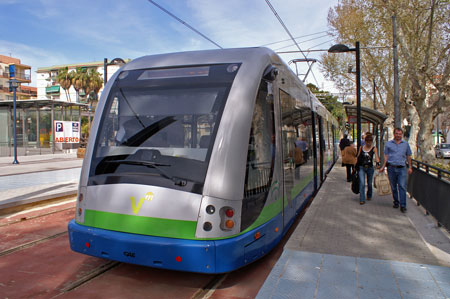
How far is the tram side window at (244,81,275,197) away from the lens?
4.32 m

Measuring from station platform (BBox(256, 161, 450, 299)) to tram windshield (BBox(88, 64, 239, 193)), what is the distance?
61.7 inches

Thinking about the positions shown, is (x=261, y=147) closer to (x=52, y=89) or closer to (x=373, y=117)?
(x=373, y=117)

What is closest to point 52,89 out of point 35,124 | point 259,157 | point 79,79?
point 79,79

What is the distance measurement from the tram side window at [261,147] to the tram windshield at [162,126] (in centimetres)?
48

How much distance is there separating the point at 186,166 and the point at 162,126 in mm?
655

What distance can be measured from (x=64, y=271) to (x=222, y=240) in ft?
7.11

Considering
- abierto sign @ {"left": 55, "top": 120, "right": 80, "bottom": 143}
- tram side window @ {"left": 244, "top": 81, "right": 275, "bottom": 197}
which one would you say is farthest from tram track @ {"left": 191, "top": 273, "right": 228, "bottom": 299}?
abierto sign @ {"left": 55, "top": 120, "right": 80, "bottom": 143}

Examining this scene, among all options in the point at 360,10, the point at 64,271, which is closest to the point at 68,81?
the point at 360,10

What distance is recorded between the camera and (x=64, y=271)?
4629mm

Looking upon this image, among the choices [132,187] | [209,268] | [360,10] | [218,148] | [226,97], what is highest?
[360,10]

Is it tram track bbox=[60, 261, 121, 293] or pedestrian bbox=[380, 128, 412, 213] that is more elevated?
pedestrian bbox=[380, 128, 412, 213]

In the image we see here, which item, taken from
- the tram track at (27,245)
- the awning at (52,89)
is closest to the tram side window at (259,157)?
the tram track at (27,245)

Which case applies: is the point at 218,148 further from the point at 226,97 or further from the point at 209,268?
the point at 209,268

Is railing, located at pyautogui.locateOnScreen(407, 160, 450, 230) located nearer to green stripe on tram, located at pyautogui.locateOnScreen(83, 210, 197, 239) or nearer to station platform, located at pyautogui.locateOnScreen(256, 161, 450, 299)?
station platform, located at pyautogui.locateOnScreen(256, 161, 450, 299)
